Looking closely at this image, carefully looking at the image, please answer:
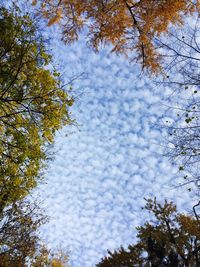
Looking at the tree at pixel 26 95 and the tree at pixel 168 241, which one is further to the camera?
the tree at pixel 168 241

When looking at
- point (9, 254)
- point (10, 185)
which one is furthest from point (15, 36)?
point (9, 254)

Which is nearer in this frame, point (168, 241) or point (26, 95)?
point (26, 95)

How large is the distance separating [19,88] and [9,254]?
9.93m

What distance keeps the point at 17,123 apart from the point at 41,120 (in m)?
0.66

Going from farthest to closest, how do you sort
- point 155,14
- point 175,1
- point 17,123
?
point 17,123 < point 155,14 < point 175,1

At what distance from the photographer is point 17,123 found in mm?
7938

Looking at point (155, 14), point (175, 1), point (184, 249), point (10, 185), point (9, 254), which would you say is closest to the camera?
point (175, 1)

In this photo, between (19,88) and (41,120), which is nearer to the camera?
(19,88)

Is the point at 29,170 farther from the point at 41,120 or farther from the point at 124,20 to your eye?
the point at 124,20

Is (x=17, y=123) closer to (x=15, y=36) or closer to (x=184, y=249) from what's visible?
(x=15, y=36)

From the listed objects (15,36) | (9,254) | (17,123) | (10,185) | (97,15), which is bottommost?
(9,254)

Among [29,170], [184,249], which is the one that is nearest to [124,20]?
[29,170]

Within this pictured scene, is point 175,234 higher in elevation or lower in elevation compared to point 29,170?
higher

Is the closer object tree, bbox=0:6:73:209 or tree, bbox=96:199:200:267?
tree, bbox=0:6:73:209
